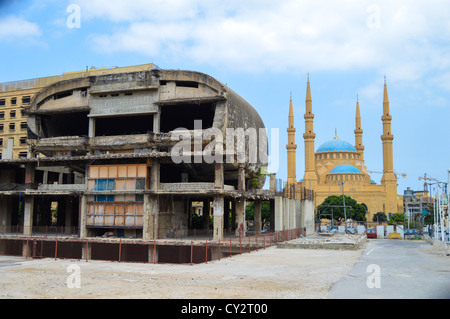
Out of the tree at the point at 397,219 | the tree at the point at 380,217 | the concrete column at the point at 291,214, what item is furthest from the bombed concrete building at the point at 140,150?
the tree at the point at 380,217

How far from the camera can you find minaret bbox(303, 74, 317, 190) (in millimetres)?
112125

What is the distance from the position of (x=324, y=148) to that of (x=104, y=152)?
3748 inches

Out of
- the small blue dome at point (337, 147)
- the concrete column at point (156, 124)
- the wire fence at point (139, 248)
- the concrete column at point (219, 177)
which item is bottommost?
the wire fence at point (139, 248)

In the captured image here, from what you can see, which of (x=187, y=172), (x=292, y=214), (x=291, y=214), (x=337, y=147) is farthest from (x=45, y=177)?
(x=337, y=147)

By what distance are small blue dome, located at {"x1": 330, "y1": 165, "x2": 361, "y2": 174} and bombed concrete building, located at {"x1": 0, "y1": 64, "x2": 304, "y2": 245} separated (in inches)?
2653

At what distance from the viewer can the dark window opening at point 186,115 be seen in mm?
53781

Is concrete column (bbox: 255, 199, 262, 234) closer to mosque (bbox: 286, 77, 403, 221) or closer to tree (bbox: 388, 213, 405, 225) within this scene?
mosque (bbox: 286, 77, 403, 221)

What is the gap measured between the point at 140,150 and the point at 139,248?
35.9ft

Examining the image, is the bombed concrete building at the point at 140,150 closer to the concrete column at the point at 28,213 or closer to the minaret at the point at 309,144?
the concrete column at the point at 28,213

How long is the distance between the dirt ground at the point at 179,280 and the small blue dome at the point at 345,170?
96.6 metres

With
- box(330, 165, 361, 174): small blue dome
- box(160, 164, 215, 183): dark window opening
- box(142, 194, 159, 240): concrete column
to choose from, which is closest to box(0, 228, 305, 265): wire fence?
box(142, 194, 159, 240): concrete column

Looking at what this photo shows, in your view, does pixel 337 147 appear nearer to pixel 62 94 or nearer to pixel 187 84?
pixel 187 84
